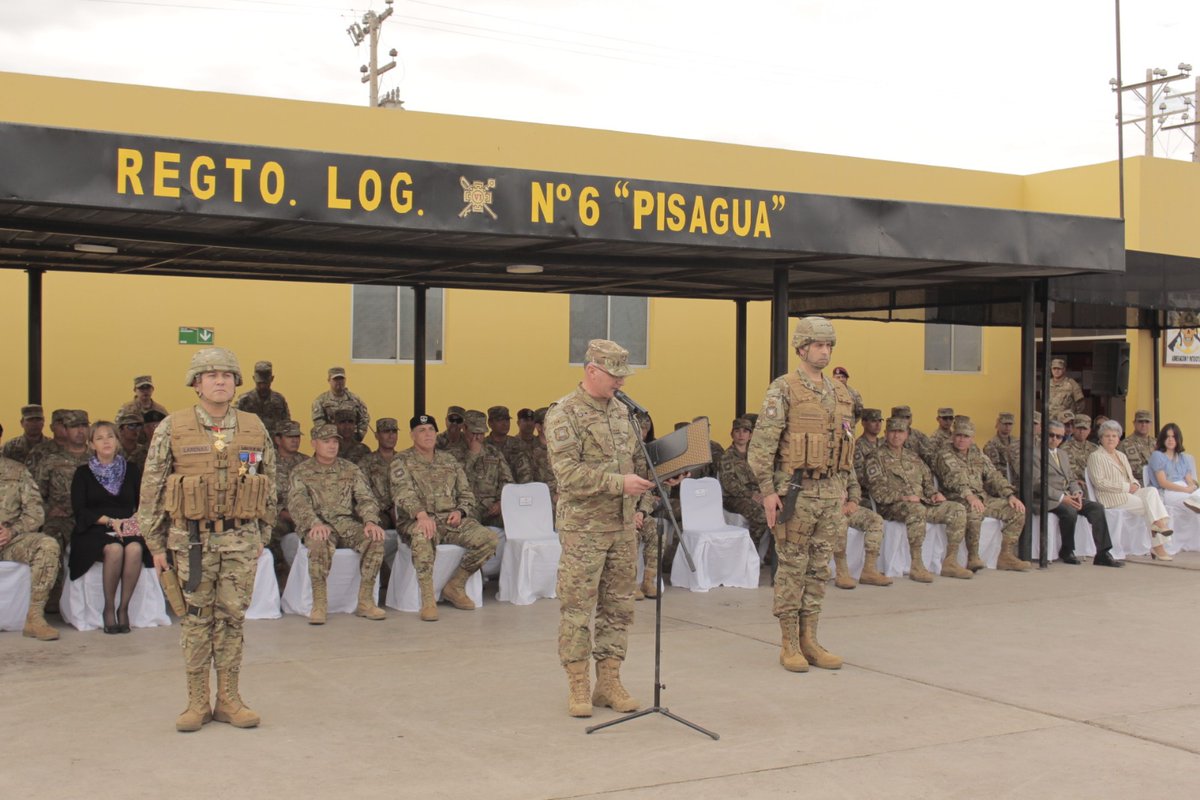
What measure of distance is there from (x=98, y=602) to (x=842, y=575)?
5.47m

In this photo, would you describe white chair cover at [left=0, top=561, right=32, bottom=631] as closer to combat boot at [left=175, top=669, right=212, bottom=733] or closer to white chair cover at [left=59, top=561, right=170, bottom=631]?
white chair cover at [left=59, top=561, right=170, bottom=631]

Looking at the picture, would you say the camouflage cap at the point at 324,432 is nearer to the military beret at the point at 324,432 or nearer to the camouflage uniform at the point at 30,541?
the military beret at the point at 324,432

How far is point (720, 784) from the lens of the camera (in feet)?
16.2

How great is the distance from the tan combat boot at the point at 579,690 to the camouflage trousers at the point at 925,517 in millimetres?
5161

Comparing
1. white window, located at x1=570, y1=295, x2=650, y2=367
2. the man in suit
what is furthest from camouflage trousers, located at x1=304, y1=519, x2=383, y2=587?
white window, located at x1=570, y1=295, x2=650, y2=367

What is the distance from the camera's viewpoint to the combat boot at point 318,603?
8.23 metres

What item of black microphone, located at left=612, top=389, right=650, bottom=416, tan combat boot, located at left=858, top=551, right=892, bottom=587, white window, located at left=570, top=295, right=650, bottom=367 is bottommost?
tan combat boot, located at left=858, top=551, right=892, bottom=587

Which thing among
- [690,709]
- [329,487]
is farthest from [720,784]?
[329,487]

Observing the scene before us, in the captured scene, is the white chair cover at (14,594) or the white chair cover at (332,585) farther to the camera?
the white chair cover at (332,585)

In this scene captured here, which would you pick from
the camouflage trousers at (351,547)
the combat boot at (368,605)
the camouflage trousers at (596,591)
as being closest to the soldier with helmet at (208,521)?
the camouflage trousers at (596,591)

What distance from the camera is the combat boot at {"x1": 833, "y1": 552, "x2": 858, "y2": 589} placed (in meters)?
9.84

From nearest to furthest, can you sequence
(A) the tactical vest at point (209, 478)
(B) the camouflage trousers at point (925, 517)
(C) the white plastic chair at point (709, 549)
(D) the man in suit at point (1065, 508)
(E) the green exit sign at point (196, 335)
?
1. (A) the tactical vest at point (209, 478)
2. (C) the white plastic chair at point (709, 549)
3. (B) the camouflage trousers at point (925, 517)
4. (D) the man in suit at point (1065, 508)
5. (E) the green exit sign at point (196, 335)

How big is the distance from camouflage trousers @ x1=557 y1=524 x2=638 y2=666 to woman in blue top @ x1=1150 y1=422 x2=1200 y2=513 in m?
8.41

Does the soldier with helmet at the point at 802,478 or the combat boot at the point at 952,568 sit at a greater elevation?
the soldier with helmet at the point at 802,478
